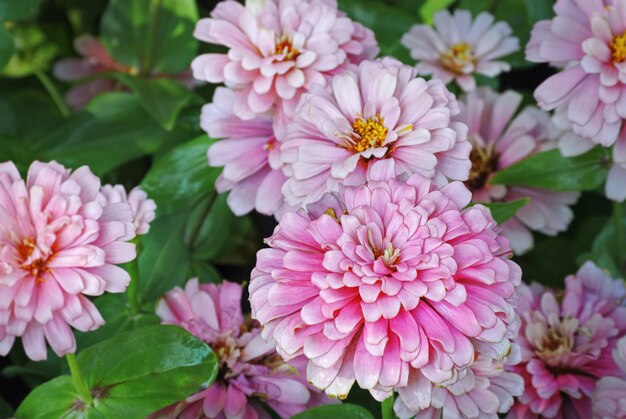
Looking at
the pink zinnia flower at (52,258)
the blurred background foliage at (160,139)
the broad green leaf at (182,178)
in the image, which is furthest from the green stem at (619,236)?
the pink zinnia flower at (52,258)

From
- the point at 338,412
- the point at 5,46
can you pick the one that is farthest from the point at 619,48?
the point at 5,46

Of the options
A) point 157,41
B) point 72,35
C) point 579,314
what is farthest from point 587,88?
point 72,35

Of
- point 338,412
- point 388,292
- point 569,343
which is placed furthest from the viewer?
point 569,343

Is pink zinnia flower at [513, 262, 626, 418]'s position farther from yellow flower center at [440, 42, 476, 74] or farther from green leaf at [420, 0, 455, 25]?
green leaf at [420, 0, 455, 25]

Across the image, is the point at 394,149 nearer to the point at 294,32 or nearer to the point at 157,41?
the point at 294,32

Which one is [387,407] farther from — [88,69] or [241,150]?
[88,69]
